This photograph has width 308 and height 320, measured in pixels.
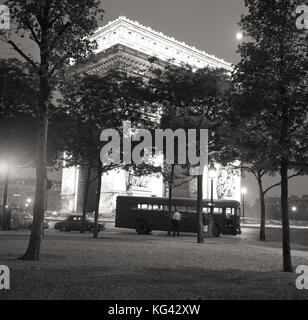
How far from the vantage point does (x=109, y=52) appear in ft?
217

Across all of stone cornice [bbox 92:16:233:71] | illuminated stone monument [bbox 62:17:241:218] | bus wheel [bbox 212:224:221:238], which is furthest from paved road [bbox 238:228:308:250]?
stone cornice [bbox 92:16:233:71]

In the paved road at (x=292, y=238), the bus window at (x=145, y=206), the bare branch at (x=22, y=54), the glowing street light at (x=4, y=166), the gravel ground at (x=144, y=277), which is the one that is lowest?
the gravel ground at (x=144, y=277)

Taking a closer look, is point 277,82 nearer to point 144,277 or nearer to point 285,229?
point 285,229

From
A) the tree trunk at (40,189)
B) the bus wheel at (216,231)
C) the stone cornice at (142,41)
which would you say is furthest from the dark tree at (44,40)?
the stone cornice at (142,41)

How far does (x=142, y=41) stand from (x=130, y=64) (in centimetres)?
1289

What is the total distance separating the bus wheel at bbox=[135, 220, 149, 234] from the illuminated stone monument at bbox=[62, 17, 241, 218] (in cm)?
1638

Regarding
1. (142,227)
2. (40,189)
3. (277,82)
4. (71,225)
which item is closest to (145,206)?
(142,227)

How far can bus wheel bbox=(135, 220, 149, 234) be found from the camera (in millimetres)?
40156

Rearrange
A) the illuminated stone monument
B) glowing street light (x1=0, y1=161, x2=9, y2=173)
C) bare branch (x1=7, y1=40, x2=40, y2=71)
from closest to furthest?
bare branch (x1=7, y1=40, x2=40, y2=71) → glowing street light (x1=0, y1=161, x2=9, y2=173) → the illuminated stone monument

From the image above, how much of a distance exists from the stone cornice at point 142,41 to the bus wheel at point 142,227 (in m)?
33.4

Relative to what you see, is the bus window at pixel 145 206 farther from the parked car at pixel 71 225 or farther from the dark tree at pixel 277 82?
the dark tree at pixel 277 82

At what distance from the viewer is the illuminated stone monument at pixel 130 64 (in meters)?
60.5

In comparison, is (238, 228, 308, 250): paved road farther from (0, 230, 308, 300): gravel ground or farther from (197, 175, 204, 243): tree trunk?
(0, 230, 308, 300): gravel ground
